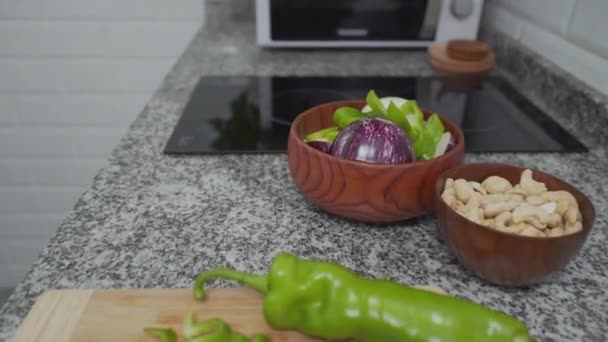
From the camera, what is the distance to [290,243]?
1.60 ft

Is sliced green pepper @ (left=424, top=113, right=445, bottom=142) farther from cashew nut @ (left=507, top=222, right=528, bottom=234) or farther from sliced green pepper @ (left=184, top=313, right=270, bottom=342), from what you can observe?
sliced green pepper @ (left=184, top=313, right=270, bottom=342)

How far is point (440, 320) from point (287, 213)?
223mm

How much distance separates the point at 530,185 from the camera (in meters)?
0.46

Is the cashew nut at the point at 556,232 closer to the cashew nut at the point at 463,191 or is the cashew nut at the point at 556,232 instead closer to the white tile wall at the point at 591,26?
the cashew nut at the point at 463,191

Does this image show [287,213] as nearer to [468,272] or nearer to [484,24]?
[468,272]

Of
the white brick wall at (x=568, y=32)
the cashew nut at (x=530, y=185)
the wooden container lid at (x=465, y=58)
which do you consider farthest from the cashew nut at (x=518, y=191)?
the wooden container lid at (x=465, y=58)

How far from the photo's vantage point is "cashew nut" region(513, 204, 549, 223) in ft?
1.35

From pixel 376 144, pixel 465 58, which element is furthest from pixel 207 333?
pixel 465 58

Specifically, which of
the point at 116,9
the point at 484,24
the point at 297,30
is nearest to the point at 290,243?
the point at 297,30

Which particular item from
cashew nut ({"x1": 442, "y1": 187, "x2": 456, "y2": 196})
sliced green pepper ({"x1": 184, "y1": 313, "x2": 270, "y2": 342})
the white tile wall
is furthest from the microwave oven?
sliced green pepper ({"x1": 184, "y1": 313, "x2": 270, "y2": 342})

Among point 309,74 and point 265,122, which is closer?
point 265,122

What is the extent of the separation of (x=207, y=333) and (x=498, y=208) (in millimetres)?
260

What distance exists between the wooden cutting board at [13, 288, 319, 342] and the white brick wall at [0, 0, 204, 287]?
1.07 meters

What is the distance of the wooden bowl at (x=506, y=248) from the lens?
38 cm
